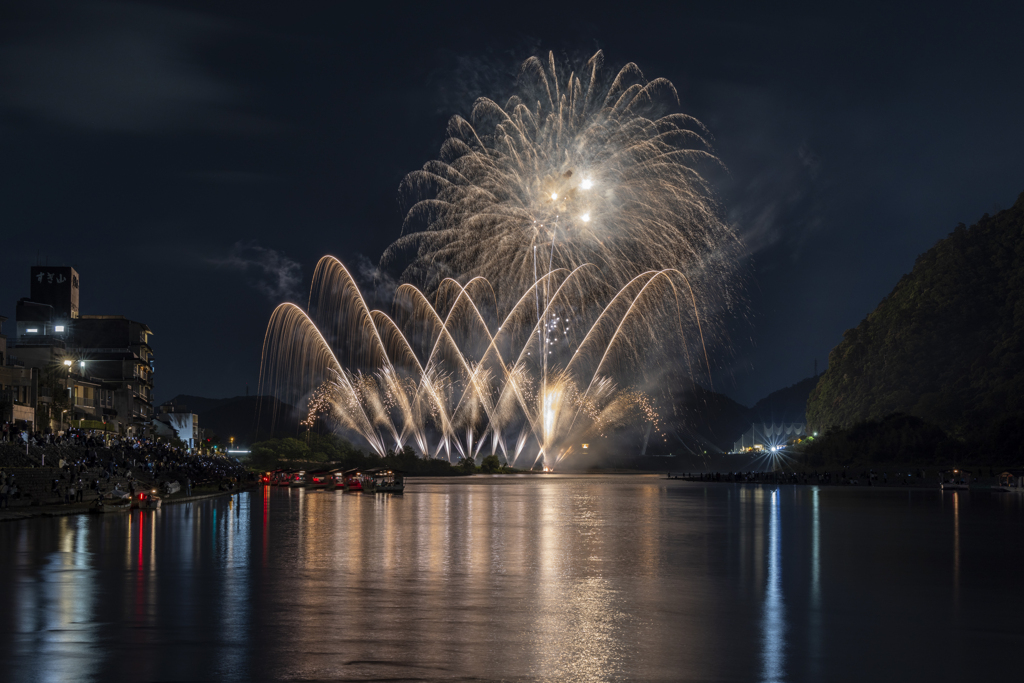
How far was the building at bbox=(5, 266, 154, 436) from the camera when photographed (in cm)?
9206

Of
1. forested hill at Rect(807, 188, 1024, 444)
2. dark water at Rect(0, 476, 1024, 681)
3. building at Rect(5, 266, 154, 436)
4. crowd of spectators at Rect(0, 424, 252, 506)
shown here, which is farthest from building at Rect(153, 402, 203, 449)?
dark water at Rect(0, 476, 1024, 681)

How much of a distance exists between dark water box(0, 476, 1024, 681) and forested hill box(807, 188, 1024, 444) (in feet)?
358

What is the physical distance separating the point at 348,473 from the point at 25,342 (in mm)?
57180

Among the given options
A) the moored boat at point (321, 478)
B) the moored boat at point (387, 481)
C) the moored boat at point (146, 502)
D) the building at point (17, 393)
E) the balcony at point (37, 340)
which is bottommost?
the moored boat at point (321, 478)

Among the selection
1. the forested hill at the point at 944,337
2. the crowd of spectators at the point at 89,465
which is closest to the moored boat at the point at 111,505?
the crowd of spectators at the point at 89,465

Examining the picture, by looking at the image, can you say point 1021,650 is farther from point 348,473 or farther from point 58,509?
point 348,473

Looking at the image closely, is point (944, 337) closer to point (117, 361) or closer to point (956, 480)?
point (956, 480)

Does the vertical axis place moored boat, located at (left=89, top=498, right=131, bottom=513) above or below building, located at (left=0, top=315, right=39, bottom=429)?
below

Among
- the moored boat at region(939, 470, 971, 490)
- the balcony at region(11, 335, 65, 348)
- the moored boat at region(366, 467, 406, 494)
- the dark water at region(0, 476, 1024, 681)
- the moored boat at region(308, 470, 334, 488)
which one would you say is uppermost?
the balcony at region(11, 335, 65, 348)

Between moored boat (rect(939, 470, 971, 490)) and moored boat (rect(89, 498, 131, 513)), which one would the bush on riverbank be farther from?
moored boat (rect(89, 498, 131, 513))

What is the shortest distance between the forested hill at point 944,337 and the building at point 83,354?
105 metres

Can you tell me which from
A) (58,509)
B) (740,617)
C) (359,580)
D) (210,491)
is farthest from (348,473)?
(740,617)

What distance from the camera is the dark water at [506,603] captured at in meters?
11.5

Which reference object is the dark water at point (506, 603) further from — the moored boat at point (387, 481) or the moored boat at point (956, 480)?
the moored boat at point (956, 480)
